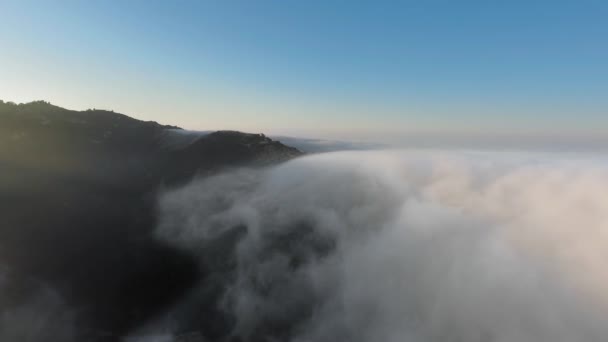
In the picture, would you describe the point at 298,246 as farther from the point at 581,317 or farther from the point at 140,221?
the point at 581,317

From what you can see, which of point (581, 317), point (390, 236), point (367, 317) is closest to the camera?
point (581, 317)

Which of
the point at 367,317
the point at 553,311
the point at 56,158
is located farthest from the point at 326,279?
the point at 56,158

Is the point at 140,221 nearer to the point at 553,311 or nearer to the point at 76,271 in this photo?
the point at 76,271

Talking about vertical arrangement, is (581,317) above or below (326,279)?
above

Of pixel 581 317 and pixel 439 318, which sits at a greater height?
pixel 581 317

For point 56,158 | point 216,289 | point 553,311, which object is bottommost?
point 216,289

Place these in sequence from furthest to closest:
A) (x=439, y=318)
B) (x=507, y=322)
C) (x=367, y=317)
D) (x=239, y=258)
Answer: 1. (x=239, y=258)
2. (x=367, y=317)
3. (x=439, y=318)
4. (x=507, y=322)

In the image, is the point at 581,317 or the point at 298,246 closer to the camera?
the point at 581,317

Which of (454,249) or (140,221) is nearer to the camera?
(454,249)

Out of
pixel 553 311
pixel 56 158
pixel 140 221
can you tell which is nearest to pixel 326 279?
pixel 553 311
